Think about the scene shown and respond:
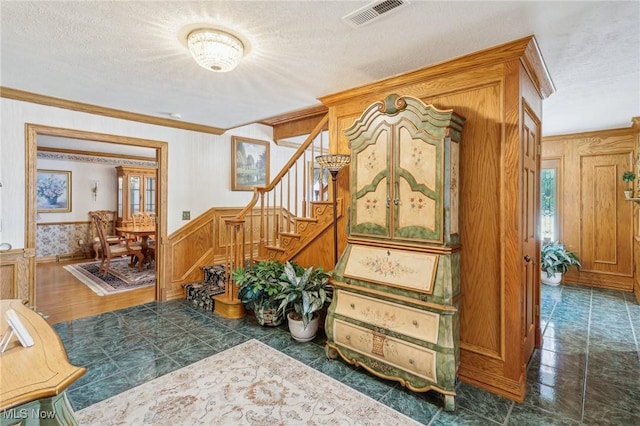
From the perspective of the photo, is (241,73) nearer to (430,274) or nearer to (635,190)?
(430,274)

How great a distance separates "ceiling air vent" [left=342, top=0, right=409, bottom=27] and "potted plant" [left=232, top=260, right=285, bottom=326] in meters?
2.38

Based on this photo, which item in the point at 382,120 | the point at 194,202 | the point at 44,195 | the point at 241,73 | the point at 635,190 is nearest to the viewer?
the point at 382,120

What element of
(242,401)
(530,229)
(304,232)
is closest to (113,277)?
(304,232)

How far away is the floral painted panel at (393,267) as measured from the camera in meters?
2.21

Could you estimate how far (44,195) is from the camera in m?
7.04

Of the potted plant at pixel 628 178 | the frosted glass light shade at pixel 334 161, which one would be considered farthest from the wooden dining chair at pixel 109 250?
the potted plant at pixel 628 178

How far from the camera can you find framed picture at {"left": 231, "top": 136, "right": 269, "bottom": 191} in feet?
17.1

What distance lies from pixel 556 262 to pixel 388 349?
396cm

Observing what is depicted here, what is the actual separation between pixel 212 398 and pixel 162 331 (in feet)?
4.76

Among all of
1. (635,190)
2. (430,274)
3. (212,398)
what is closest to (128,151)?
(212,398)

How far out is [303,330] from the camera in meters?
3.05

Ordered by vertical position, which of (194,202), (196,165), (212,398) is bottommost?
(212,398)

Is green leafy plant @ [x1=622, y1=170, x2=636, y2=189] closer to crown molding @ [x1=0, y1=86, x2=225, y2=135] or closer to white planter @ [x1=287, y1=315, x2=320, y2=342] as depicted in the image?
white planter @ [x1=287, y1=315, x2=320, y2=342]

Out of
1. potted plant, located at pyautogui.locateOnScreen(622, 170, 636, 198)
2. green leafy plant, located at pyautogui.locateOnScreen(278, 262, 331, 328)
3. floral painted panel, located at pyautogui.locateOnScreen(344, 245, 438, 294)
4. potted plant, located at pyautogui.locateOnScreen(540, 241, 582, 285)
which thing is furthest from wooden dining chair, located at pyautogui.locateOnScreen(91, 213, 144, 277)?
potted plant, located at pyautogui.locateOnScreen(622, 170, 636, 198)
